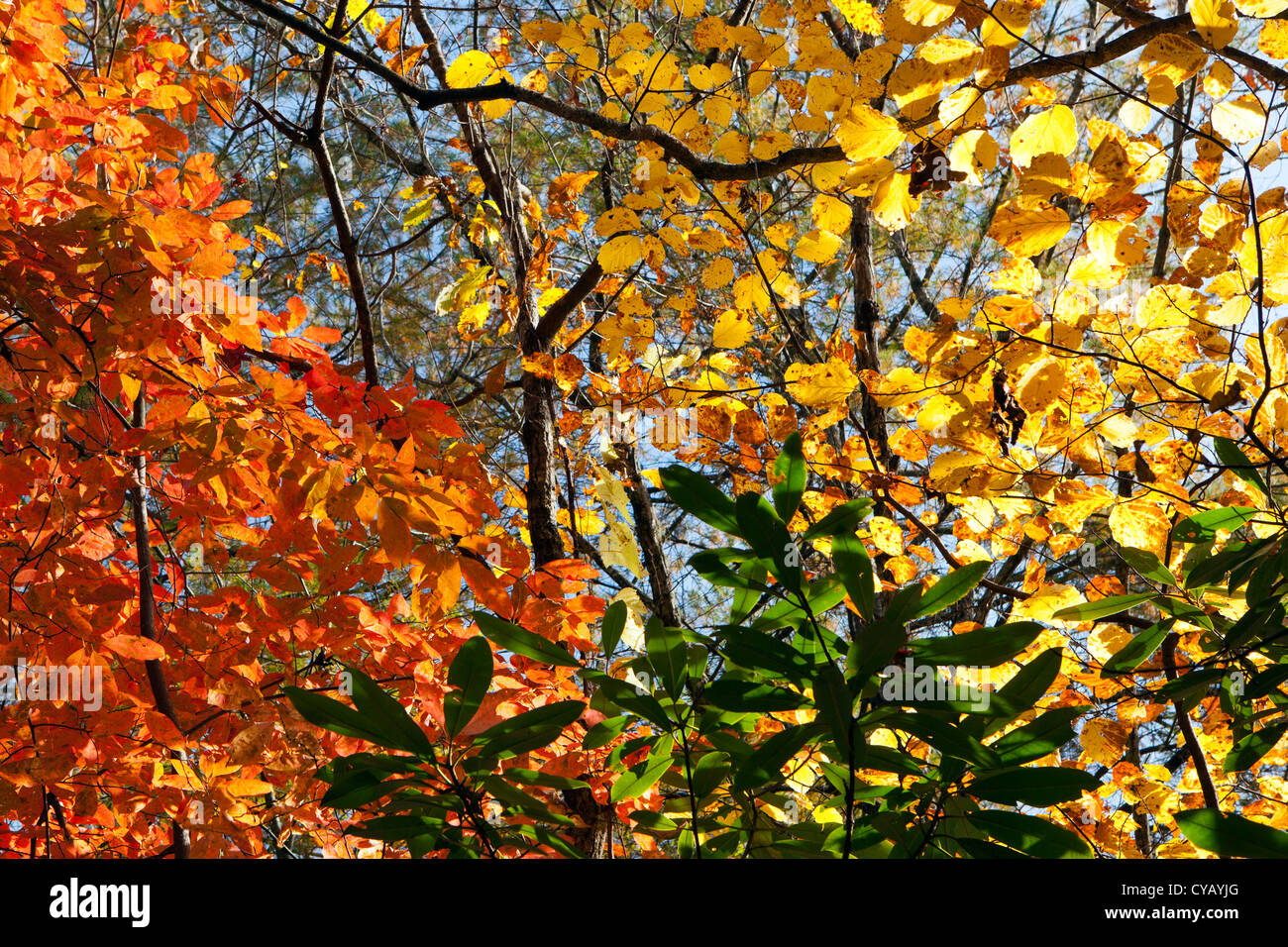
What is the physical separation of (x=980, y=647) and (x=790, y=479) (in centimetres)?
12

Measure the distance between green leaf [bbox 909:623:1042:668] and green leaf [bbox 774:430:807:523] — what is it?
0.32 ft

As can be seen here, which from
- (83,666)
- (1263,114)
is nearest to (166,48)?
(83,666)

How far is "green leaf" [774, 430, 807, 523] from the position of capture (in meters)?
0.43

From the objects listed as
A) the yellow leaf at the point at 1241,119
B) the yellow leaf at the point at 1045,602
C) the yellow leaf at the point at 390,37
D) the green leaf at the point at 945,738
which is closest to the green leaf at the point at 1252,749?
the green leaf at the point at 945,738

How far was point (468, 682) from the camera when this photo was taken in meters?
0.45

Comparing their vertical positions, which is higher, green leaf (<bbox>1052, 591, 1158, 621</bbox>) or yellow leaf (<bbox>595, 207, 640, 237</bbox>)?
yellow leaf (<bbox>595, 207, 640, 237</bbox>)

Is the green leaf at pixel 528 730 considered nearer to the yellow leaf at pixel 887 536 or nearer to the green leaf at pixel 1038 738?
the green leaf at pixel 1038 738

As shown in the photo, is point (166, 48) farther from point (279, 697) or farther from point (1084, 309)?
point (1084, 309)

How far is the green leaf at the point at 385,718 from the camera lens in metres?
0.42

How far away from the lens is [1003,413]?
1566 millimetres

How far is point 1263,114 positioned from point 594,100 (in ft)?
8.71

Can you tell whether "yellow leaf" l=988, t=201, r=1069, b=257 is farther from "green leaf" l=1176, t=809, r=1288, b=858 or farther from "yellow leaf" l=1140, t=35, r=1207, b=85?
"green leaf" l=1176, t=809, r=1288, b=858

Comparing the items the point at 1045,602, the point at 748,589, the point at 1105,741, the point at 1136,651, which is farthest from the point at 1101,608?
the point at 1105,741
